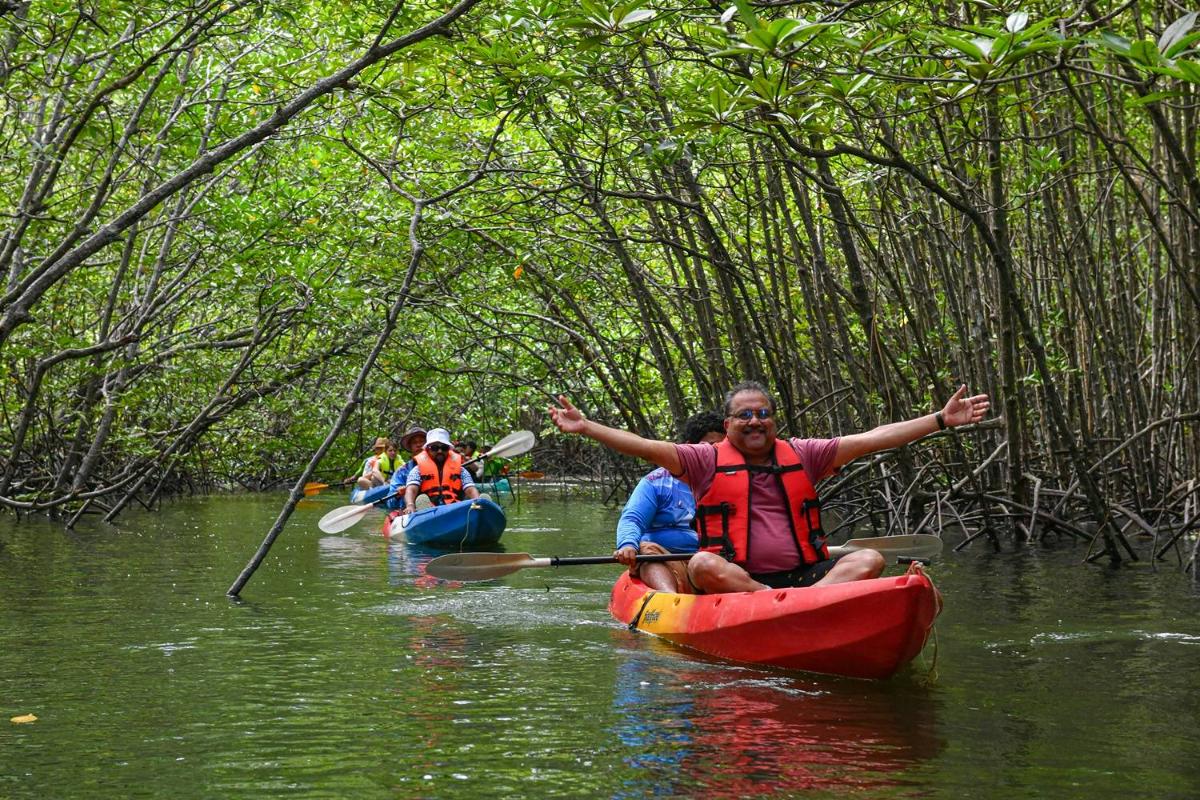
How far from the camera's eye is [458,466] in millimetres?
12773

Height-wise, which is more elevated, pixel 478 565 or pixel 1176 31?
pixel 1176 31

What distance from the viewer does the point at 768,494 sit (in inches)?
224

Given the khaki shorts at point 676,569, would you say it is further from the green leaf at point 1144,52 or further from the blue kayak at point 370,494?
the blue kayak at point 370,494

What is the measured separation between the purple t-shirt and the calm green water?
0.54 metres

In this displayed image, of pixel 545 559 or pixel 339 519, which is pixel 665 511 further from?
pixel 339 519

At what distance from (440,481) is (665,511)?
5.81 m

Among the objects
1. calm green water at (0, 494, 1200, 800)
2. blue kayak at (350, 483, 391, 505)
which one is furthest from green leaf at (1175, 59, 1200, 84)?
blue kayak at (350, 483, 391, 505)

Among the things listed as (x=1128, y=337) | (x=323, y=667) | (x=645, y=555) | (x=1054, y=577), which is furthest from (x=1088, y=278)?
(x=323, y=667)

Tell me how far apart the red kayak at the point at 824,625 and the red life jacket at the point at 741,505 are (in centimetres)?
24

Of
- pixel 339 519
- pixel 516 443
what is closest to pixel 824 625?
pixel 516 443

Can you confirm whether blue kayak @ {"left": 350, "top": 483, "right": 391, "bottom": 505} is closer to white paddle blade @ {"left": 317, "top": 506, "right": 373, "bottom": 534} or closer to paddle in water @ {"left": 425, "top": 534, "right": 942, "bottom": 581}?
white paddle blade @ {"left": 317, "top": 506, "right": 373, "bottom": 534}

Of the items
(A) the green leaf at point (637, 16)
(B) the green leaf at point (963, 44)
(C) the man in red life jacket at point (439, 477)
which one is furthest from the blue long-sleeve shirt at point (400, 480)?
(B) the green leaf at point (963, 44)

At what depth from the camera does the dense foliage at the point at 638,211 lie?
6277 millimetres

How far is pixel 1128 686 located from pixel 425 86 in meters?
5.77
